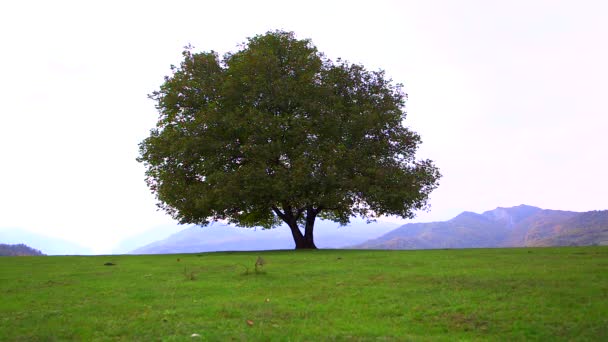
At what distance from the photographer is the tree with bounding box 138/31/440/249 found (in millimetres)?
42031

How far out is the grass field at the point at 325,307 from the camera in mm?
10719

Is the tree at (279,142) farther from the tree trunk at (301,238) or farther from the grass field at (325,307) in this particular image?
the grass field at (325,307)

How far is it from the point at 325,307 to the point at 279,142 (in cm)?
3008

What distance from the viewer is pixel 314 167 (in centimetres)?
4234

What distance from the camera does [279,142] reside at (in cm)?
4253

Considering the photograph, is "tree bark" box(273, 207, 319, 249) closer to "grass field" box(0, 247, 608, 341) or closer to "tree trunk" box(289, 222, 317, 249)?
"tree trunk" box(289, 222, 317, 249)

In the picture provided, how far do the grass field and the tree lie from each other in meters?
21.3

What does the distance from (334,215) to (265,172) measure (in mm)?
15062

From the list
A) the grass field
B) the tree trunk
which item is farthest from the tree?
the grass field

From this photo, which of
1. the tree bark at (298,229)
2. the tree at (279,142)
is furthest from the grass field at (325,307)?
the tree bark at (298,229)

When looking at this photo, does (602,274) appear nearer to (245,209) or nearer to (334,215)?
(245,209)

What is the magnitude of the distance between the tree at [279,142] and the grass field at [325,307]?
21.3 metres

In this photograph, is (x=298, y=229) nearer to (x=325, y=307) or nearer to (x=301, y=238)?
(x=301, y=238)

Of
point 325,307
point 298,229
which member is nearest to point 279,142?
point 298,229
